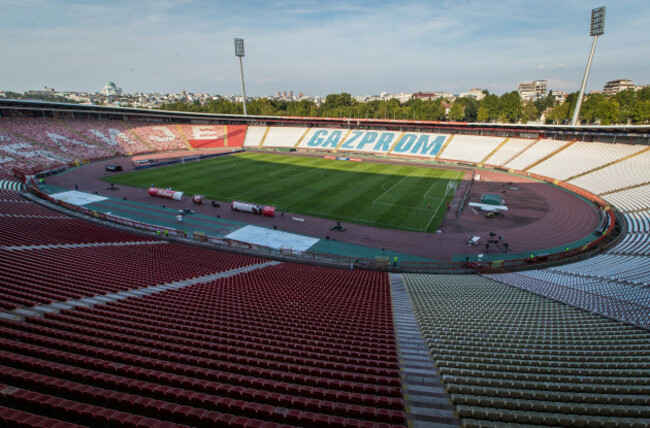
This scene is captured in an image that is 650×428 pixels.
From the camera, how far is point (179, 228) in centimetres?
3334

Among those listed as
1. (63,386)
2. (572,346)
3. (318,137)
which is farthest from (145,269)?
(318,137)

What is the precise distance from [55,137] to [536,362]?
81524 millimetres

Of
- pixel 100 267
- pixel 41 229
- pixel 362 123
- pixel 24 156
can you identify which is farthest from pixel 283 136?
pixel 100 267

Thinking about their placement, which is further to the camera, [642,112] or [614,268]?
[642,112]

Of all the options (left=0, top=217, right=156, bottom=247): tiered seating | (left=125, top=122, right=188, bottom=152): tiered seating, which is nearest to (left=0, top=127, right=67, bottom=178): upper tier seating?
(left=125, top=122, right=188, bottom=152): tiered seating

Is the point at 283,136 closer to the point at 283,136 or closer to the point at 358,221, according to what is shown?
the point at 283,136

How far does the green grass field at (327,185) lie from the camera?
3809 cm

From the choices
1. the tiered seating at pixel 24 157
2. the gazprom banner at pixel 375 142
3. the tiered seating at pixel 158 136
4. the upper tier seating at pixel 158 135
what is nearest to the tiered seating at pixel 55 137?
the tiered seating at pixel 24 157

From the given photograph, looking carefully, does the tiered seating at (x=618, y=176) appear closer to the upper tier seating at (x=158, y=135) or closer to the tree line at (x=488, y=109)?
the tree line at (x=488, y=109)

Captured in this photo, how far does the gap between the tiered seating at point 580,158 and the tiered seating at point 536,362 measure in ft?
164

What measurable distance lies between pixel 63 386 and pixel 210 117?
95.2m

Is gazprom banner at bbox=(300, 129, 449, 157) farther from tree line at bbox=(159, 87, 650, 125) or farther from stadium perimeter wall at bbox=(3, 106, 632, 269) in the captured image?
tree line at bbox=(159, 87, 650, 125)

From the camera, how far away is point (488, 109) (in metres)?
109

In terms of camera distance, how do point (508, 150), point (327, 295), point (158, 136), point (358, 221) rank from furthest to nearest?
1. point (158, 136)
2. point (508, 150)
3. point (358, 221)
4. point (327, 295)
